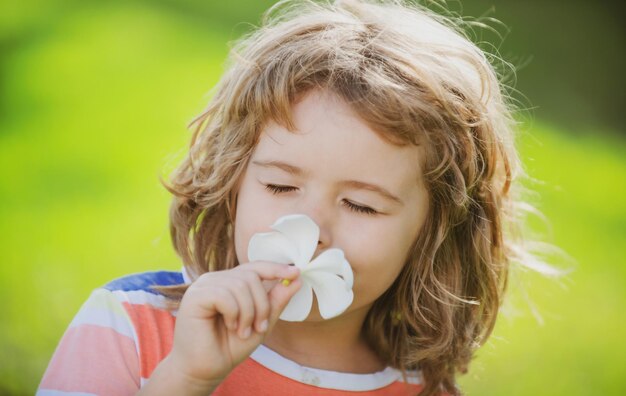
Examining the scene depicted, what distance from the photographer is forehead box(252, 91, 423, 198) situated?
2.02 m

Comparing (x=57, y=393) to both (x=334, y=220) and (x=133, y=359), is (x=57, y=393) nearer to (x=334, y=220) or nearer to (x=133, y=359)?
(x=133, y=359)

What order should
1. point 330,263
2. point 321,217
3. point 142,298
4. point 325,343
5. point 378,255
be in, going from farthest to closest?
point 325,343
point 142,298
point 378,255
point 321,217
point 330,263

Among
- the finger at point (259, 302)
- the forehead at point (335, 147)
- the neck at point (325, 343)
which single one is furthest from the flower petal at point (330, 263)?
the neck at point (325, 343)

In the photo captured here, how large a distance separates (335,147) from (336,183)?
87mm

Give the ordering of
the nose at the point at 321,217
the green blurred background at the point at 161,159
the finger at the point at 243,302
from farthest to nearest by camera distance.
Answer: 1. the green blurred background at the point at 161,159
2. the nose at the point at 321,217
3. the finger at the point at 243,302

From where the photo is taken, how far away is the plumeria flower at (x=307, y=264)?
1.83 metres

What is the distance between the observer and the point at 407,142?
2.14 meters

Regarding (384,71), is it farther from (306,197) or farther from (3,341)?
(3,341)

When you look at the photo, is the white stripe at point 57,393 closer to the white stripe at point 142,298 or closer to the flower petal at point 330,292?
the white stripe at point 142,298

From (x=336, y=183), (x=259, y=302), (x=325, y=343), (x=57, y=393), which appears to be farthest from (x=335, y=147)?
(x=57, y=393)

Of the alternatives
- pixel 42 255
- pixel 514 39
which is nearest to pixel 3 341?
pixel 42 255

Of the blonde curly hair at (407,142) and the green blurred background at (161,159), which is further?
the green blurred background at (161,159)

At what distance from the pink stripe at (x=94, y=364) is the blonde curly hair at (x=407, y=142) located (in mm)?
230

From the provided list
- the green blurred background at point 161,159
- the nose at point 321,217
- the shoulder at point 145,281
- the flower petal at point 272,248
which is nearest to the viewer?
the flower petal at point 272,248
